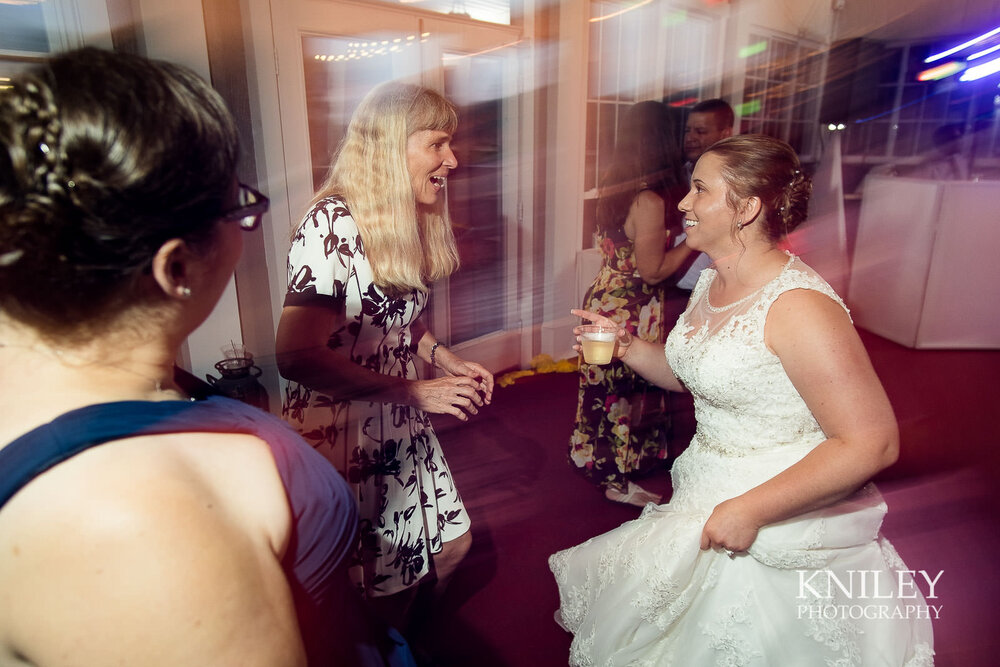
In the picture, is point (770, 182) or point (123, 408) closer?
point (123, 408)

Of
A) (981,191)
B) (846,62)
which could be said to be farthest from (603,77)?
(846,62)

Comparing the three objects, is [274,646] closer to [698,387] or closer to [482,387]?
[482,387]

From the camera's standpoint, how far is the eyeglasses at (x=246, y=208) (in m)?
0.64

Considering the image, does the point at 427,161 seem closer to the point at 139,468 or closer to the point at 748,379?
the point at 748,379

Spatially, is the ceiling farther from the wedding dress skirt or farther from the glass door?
the wedding dress skirt

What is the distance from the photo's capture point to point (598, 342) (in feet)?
5.38

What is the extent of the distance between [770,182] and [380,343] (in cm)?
111

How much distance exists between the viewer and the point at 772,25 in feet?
19.9

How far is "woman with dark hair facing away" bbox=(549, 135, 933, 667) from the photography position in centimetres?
126

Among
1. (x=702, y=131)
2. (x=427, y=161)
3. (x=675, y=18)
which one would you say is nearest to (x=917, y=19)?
(x=675, y=18)

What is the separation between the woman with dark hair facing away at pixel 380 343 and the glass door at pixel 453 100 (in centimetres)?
138

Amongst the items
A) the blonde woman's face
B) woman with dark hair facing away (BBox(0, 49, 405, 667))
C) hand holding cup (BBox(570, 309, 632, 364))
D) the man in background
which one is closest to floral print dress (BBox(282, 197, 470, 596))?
the blonde woman's face

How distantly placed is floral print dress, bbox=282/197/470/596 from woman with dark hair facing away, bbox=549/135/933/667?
573 mm

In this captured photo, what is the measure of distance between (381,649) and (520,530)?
176cm
